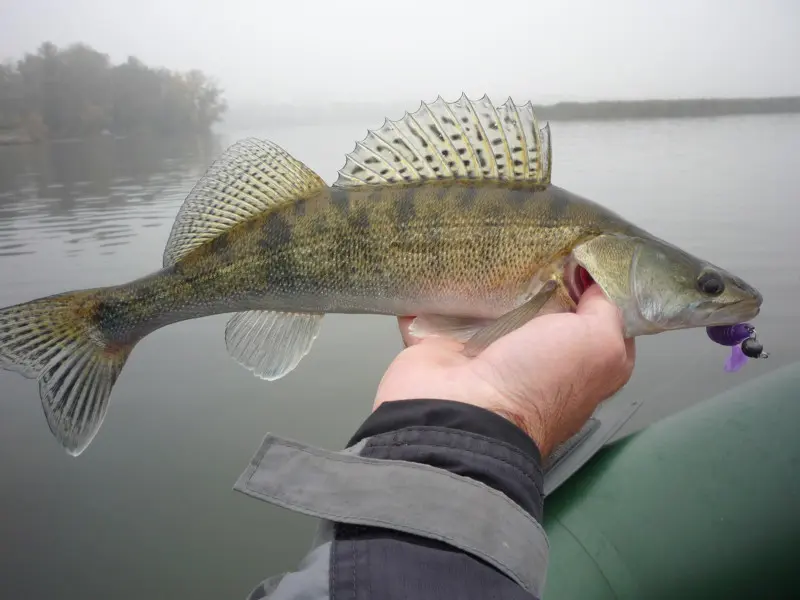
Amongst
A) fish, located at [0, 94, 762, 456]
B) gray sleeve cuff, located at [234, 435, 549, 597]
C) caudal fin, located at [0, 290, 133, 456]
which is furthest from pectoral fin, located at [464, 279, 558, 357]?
Result: caudal fin, located at [0, 290, 133, 456]

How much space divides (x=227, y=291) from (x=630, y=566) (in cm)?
171

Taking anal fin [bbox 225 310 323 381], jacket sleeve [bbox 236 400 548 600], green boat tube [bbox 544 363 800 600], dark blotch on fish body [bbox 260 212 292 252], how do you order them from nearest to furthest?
jacket sleeve [bbox 236 400 548 600]
green boat tube [bbox 544 363 800 600]
dark blotch on fish body [bbox 260 212 292 252]
anal fin [bbox 225 310 323 381]

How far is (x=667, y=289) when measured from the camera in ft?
6.02

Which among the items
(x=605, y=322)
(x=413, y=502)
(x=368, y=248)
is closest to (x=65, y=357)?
(x=368, y=248)

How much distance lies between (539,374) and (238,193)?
1313 millimetres

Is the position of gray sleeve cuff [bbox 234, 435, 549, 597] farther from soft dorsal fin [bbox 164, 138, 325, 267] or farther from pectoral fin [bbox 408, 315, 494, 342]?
Answer: soft dorsal fin [bbox 164, 138, 325, 267]

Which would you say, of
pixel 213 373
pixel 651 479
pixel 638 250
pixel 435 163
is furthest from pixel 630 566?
pixel 213 373

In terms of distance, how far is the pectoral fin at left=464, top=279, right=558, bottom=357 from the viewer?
1.71 metres

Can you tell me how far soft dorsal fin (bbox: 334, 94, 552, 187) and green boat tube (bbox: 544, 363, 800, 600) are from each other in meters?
1.18

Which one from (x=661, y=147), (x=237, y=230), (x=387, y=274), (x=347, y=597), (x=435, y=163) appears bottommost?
(x=661, y=147)

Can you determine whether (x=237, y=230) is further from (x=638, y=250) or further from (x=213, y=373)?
(x=213, y=373)

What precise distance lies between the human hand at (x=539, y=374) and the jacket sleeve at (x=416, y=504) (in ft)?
0.48

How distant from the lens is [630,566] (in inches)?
74.4

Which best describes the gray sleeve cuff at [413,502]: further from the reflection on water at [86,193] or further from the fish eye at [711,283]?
the reflection on water at [86,193]
